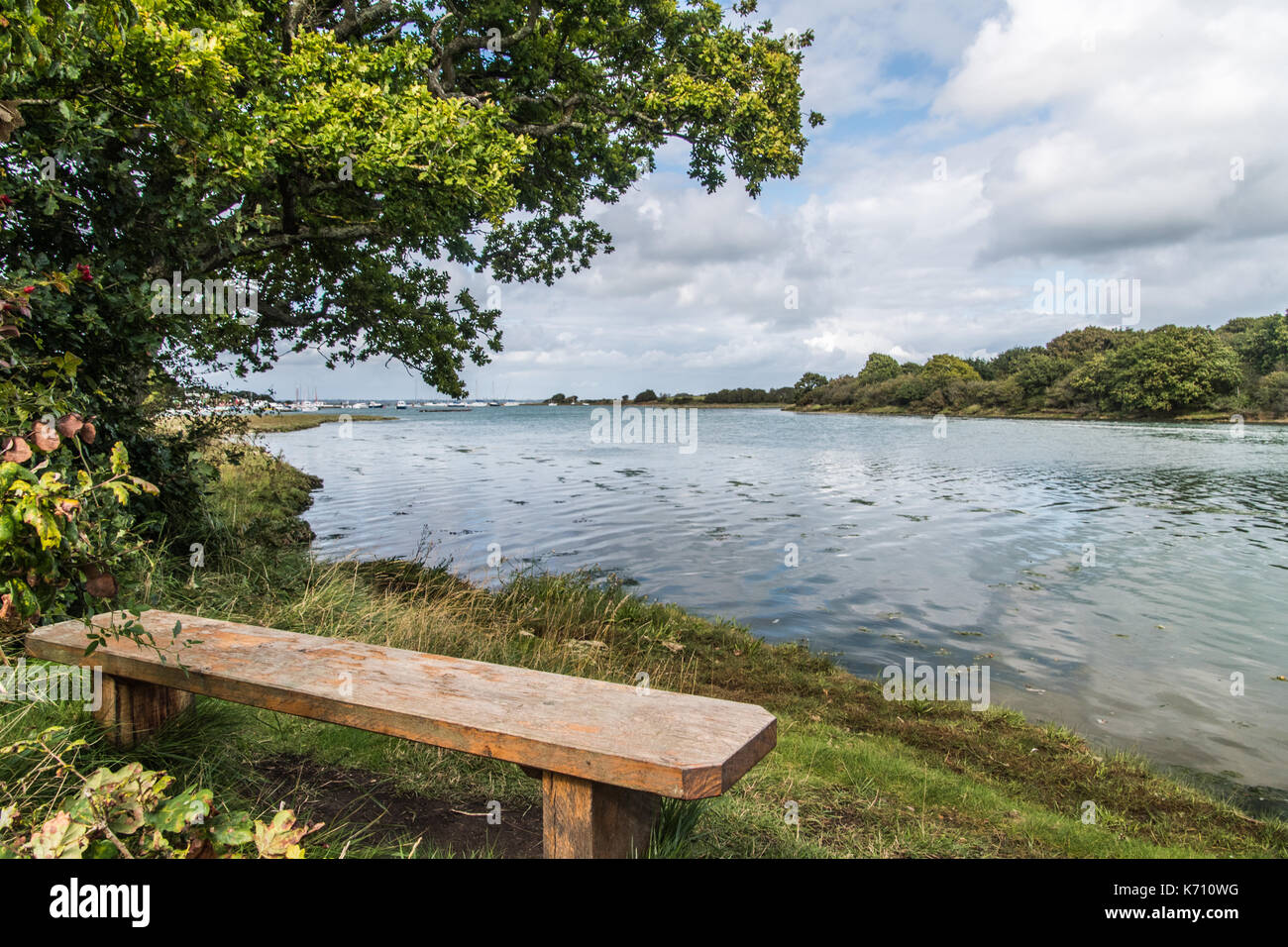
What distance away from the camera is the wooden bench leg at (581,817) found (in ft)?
7.49

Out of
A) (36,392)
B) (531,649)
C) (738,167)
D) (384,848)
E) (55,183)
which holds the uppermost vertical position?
(738,167)

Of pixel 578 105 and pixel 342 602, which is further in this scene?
pixel 578 105

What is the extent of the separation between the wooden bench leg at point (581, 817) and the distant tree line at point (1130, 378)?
7953cm

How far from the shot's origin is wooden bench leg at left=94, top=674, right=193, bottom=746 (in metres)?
3.26

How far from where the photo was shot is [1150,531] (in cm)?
1530

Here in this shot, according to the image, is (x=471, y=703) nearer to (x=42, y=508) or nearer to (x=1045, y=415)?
(x=42, y=508)

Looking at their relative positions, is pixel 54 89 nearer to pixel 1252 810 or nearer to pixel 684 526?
pixel 1252 810

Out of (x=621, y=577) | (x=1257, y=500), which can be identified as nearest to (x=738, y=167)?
(x=621, y=577)

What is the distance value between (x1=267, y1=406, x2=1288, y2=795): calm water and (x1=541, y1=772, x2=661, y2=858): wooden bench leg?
5844 mm

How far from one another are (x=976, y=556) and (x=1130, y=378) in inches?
2877

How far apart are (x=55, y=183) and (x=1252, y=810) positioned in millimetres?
9633
